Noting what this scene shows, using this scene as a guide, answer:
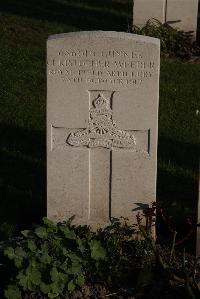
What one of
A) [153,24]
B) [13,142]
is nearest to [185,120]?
[13,142]

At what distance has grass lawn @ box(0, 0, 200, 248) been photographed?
A: 676 centimetres

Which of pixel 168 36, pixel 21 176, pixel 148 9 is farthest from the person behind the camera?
pixel 148 9

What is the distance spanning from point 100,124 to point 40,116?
3198 millimetres

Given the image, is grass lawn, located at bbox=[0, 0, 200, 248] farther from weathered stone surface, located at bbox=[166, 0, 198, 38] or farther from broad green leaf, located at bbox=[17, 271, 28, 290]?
broad green leaf, located at bbox=[17, 271, 28, 290]

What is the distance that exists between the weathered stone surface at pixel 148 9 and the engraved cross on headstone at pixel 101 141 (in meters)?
5.70

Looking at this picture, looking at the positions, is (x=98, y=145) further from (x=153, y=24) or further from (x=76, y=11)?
(x=76, y=11)

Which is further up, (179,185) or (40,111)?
(40,111)

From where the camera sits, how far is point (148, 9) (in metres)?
11.0

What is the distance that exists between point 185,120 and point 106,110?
3.23 metres

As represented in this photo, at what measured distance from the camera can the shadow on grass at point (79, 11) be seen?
476 inches

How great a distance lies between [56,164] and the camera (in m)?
5.64

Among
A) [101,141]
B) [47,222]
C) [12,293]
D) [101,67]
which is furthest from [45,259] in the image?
[101,67]

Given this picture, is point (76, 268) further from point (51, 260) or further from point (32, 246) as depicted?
point (32, 246)

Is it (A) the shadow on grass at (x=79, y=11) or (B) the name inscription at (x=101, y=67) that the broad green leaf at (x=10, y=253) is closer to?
(B) the name inscription at (x=101, y=67)
